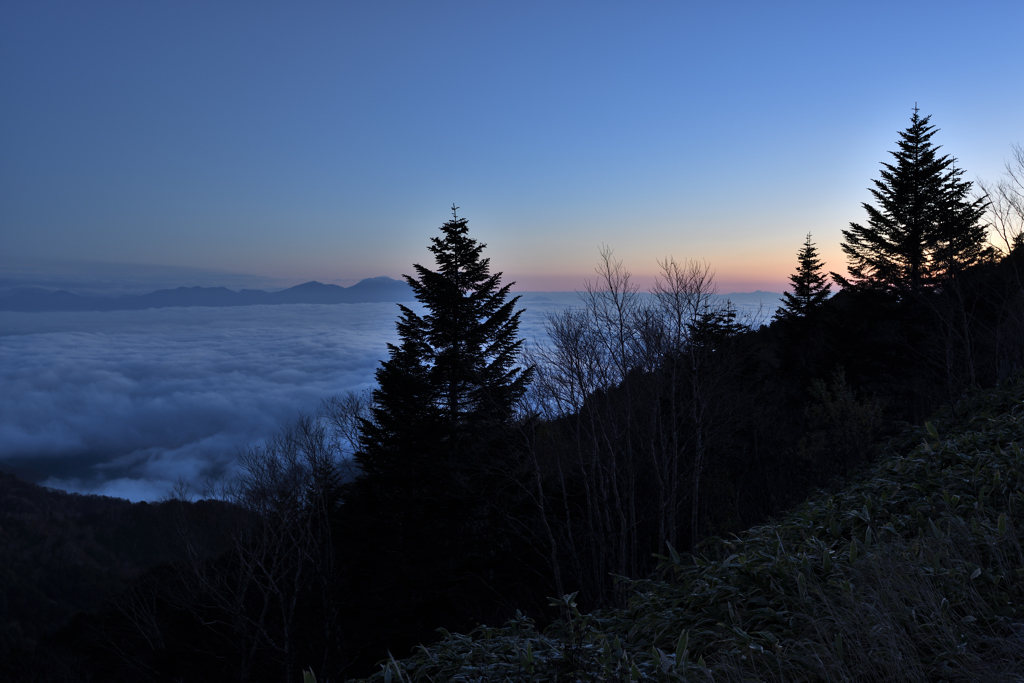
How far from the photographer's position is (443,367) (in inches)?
946

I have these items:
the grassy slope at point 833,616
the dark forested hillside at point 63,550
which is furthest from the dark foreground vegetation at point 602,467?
the dark forested hillside at point 63,550

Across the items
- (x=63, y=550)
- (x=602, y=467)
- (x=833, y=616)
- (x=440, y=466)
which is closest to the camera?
(x=833, y=616)

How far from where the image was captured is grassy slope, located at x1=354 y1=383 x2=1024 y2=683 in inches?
128

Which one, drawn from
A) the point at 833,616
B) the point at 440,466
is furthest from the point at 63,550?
the point at 833,616

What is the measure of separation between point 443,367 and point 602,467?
874 cm

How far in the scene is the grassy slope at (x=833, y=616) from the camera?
324 centimetres

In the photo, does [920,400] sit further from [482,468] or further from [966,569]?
[966,569]

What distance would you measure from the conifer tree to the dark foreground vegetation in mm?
105

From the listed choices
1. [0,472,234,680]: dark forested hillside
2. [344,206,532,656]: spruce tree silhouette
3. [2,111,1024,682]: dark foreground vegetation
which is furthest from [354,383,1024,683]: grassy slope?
[0,472,234,680]: dark forested hillside

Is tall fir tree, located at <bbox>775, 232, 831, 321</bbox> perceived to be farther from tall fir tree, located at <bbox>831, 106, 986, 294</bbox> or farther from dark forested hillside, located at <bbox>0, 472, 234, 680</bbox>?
dark forested hillside, located at <bbox>0, 472, 234, 680</bbox>

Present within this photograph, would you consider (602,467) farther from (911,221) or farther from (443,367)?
(911,221)

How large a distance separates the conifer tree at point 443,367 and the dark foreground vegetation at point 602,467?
4.2 inches

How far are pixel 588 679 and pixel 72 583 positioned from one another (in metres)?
86.3

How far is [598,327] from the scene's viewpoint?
1867 cm
